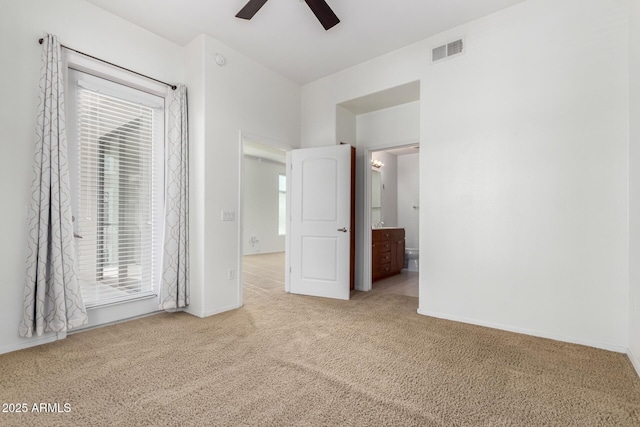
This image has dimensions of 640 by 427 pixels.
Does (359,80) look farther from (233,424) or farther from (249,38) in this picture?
(233,424)

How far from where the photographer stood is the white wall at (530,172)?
8.21 ft

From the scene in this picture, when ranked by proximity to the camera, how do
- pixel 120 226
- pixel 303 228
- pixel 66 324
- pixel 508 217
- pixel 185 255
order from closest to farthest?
pixel 66 324 < pixel 508 217 < pixel 120 226 < pixel 185 255 < pixel 303 228

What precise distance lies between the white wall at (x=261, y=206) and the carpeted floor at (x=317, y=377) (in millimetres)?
5751

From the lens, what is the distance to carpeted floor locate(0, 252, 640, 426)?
162cm

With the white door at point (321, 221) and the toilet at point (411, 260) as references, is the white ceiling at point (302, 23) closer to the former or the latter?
the white door at point (321, 221)

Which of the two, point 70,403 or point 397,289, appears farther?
point 397,289

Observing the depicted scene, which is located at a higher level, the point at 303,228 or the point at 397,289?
the point at 303,228

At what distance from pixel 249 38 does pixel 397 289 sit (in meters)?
3.84

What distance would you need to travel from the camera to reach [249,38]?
3434mm

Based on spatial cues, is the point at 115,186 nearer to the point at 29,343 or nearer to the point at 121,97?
the point at 121,97

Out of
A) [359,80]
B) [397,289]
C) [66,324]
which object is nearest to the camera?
[66,324]

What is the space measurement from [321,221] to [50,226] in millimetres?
2776

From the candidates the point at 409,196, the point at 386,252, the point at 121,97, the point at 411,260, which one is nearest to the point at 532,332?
the point at 386,252

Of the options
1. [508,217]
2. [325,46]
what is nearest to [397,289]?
[508,217]
